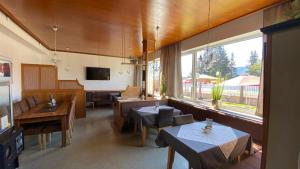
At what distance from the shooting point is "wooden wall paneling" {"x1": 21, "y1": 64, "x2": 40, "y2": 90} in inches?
175

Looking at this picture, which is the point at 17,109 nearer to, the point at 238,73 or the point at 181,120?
the point at 181,120

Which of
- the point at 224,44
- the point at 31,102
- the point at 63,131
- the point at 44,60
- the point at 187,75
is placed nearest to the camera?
the point at 63,131

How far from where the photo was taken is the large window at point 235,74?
2912 mm

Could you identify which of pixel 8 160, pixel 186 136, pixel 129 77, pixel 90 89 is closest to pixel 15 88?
pixel 8 160

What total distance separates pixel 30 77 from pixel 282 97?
5.76 meters

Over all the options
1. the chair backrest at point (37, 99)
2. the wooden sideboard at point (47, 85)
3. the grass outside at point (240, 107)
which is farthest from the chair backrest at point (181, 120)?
the chair backrest at point (37, 99)

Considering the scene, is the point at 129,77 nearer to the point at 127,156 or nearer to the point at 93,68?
the point at 93,68

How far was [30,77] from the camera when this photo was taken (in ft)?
15.0

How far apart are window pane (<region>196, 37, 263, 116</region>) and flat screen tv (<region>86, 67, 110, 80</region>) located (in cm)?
529

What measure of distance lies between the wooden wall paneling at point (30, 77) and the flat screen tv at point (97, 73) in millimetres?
2698

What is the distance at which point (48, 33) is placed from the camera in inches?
162

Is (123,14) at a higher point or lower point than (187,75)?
higher

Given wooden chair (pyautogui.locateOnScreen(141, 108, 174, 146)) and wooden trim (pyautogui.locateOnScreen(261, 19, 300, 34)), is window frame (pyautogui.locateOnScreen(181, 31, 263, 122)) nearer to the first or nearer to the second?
wooden chair (pyautogui.locateOnScreen(141, 108, 174, 146))

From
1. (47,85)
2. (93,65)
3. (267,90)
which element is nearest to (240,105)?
(267,90)
